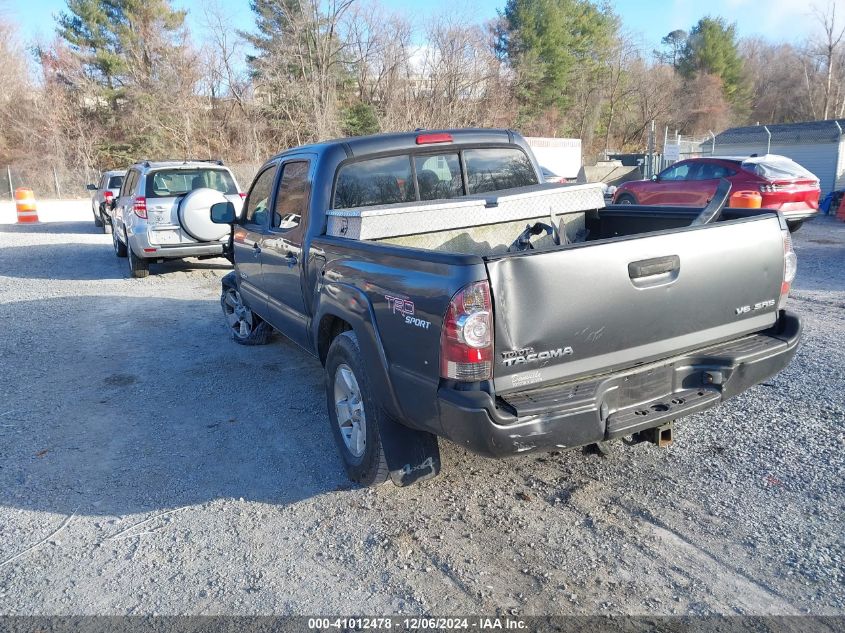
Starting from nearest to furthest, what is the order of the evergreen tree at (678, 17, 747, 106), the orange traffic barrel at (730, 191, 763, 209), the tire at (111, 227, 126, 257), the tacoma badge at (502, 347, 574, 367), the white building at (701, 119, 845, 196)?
the tacoma badge at (502, 347, 574, 367), the orange traffic barrel at (730, 191, 763, 209), the tire at (111, 227, 126, 257), the white building at (701, 119, 845, 196), the evergreen tree at (678, 17, 747, 106)

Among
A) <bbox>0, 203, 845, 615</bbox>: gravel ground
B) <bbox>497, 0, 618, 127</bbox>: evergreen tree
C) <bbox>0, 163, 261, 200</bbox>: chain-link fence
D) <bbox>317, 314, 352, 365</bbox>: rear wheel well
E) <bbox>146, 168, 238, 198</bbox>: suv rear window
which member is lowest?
<bbox>0, 203, 845, 615</bbox>: gravel ground

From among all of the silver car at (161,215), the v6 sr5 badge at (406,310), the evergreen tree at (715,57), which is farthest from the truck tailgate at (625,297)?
the evergreen tree at (715,57)

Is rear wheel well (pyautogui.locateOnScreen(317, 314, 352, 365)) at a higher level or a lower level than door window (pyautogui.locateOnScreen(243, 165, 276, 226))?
lower

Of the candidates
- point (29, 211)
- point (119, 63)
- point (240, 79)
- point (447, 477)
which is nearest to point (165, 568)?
point (447, 477)

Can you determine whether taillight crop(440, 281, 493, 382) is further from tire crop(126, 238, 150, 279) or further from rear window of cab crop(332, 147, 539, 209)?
tire crop(126, 238, 150, 279)

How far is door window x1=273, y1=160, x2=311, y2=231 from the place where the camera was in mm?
4541

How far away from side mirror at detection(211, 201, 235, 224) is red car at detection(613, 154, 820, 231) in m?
8.42

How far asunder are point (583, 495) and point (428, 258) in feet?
5.40

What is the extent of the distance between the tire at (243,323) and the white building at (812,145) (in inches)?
814

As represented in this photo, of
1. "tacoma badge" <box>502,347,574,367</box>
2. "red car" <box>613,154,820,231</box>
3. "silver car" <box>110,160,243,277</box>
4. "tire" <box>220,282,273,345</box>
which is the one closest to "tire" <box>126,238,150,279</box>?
"silver car" <box>110,160,243,277</box>

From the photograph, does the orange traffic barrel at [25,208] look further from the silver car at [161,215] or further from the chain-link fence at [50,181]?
the chain-link fence at [50,181]

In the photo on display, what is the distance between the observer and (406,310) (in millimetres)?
3031

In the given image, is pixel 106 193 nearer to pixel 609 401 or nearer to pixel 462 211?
pixel 462 211

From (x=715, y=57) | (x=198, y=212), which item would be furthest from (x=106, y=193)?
(x=715, y=57)
